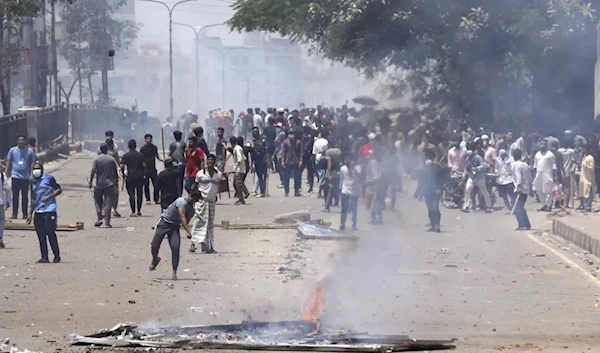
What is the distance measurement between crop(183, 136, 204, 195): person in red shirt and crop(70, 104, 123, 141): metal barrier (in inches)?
800

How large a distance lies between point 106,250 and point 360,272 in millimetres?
3728

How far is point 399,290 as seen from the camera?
11.5 metres

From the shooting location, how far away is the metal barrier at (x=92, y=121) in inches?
1540

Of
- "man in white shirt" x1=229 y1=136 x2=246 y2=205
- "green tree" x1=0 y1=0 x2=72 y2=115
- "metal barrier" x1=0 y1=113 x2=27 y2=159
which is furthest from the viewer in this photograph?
"metal barrier" x1=0 y1=113 x2=27 y2=159

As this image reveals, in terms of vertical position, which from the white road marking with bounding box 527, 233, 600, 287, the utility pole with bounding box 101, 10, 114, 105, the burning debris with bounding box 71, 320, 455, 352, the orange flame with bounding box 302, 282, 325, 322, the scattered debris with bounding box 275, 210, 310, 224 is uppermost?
the utility pole with bounding box 101, 10, 114, 105

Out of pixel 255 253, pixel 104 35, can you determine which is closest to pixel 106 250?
pixel 255 253

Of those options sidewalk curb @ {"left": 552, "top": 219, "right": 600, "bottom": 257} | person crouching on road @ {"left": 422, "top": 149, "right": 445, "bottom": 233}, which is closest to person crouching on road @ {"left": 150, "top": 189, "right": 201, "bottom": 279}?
sidewalk curb @ {"left": 552, "top": 219, "right": 600, "bottom": 257}

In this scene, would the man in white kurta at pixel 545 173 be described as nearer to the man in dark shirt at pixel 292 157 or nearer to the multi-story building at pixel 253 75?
the man in dark shirt at pixel 292 157

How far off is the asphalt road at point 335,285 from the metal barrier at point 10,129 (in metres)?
8.45

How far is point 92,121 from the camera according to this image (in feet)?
135

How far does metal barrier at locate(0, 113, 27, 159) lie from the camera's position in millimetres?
25734

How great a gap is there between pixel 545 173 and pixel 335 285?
31.1 feet

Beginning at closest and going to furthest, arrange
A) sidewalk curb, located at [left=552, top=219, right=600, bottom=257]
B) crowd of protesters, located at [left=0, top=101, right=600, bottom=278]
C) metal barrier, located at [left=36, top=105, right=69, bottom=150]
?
crowd of protesters, located at [left=0, top=101, right=600, bottom=278] < sidewalk curb, located at [left=552, top=219, right=600, bottom=257] < metal barrier, located at [left=36, top=105, right=69, bottom=150]

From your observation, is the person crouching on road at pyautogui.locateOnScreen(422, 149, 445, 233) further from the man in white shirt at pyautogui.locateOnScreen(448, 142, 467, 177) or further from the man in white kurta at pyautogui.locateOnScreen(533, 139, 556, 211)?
the man in white shirt at pyautogui.locateOnScreen(448, 142, 467, 177)
